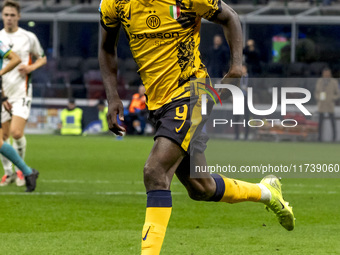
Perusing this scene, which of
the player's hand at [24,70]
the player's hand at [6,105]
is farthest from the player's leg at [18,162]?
the player's hand at [24,70]

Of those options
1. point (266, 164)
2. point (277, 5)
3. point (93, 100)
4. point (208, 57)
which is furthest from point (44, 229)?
point (277, 5)

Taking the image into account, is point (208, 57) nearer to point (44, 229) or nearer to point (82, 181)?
point (82, 181)

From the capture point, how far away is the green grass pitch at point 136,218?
6.49 metres

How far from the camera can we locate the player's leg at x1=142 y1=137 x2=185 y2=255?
496cm

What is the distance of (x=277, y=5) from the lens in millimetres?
26859

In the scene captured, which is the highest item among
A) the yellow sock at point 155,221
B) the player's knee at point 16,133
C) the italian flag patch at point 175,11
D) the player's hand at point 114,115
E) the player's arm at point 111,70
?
the italian flag patch at point 175,11

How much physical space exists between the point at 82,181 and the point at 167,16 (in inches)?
254

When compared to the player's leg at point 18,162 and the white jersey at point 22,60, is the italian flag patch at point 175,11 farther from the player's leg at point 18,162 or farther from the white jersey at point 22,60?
the white jersey at point 22,60

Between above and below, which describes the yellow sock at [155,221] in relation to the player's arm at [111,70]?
below

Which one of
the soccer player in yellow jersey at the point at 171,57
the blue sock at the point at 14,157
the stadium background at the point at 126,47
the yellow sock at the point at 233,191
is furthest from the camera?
the stadium background at the point at 126,47

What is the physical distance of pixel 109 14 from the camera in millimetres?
5594

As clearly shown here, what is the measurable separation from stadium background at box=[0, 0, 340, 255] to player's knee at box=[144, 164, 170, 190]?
4.07ft

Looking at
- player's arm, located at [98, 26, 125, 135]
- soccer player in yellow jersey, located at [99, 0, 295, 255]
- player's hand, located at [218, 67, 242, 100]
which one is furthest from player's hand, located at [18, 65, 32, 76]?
player's hand, located at [218, 67, 242, 100]

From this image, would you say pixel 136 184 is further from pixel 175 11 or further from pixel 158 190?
pixel 158 190
